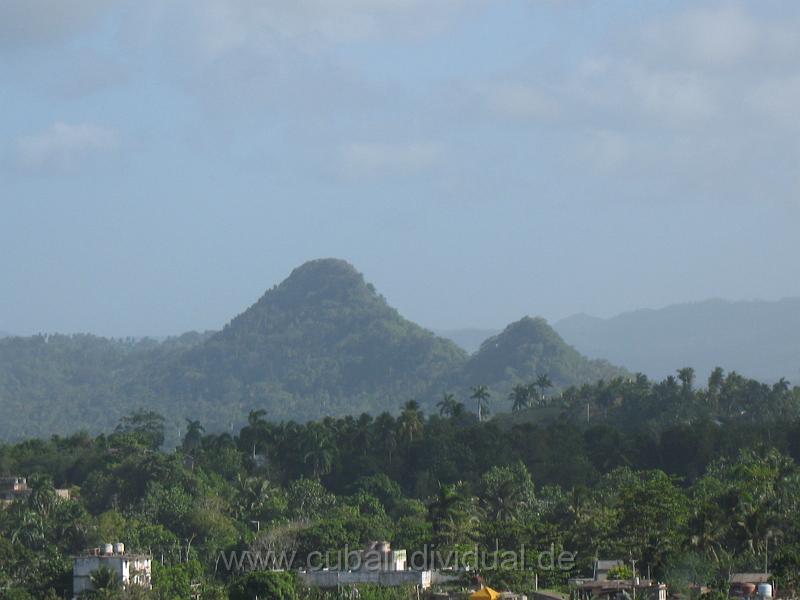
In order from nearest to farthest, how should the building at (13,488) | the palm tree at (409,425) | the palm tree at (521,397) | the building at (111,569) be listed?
the building at (111,569) < the building at (13,488) < the palm tree at (409,425) < the palm tree at (521,397)

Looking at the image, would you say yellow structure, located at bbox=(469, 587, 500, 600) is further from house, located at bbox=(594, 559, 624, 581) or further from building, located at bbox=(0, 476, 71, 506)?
building, located at bbox=(0, 476, 71, 506)

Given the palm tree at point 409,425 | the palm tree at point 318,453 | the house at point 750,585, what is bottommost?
the house at point 750,585

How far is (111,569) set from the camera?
5591 centimetres

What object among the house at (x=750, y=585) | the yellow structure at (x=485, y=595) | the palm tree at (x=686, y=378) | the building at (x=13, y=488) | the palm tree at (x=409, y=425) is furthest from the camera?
the palm tree at (x=686, y=378)

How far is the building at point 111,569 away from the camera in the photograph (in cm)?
5603

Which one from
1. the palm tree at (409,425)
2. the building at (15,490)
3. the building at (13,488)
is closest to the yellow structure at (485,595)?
the building at (15,490)

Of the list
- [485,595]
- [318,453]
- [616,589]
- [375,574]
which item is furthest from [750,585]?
[318,453]

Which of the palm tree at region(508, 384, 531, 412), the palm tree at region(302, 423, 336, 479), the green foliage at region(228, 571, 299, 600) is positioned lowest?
the green foliage at region(228, 571, 299, 600)

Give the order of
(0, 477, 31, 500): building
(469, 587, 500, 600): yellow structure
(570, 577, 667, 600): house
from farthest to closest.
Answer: (0, 477, 31, 500): building, (469, 587, 500, 600): yellow structure, (570, 577, 667, 600): house

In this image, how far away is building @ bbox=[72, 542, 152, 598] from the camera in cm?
5603

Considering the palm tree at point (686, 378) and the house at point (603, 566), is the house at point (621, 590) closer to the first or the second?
the house at point (603, 566)

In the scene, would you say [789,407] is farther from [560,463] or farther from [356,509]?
[356,509]

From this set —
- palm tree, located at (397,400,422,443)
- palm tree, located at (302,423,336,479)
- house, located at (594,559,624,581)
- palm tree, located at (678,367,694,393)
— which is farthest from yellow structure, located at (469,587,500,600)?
palm tree, located at (678,367,694,393)

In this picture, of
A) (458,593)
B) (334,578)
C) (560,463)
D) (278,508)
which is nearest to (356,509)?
(278,508)
